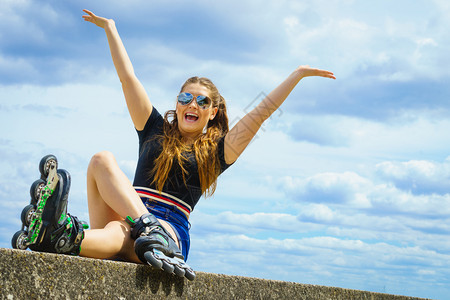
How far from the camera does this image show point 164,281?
3.14 meters

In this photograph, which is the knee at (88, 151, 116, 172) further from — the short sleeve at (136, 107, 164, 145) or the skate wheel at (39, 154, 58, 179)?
the short sleeve at (136, 107, 164, 145)

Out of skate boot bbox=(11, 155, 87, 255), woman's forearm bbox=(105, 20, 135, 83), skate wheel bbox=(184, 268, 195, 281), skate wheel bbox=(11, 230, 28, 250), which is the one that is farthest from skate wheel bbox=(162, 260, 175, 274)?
woman's forearm bbox=(105, 20, 135, 83)

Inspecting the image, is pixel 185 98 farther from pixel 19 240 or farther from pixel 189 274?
pixel 19 240

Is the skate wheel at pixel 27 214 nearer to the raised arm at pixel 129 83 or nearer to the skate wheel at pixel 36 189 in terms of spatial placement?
the skate wheel at pixel 36 189

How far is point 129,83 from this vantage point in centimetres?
435

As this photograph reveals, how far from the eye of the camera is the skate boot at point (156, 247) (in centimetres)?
309

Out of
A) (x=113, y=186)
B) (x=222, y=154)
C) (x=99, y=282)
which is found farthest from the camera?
(x=222, y=154)

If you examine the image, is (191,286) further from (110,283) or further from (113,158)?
(113,158)

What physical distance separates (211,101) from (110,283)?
7.45 feet

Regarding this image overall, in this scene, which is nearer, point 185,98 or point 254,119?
point 254,119

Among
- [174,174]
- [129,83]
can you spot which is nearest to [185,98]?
[129,83]

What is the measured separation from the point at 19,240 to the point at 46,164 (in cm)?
47

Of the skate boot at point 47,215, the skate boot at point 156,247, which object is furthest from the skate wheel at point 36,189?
the skate boot at point 156,247

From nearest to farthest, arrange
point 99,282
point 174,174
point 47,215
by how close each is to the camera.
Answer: point 99,282 < point 47,215 < point 174,174
